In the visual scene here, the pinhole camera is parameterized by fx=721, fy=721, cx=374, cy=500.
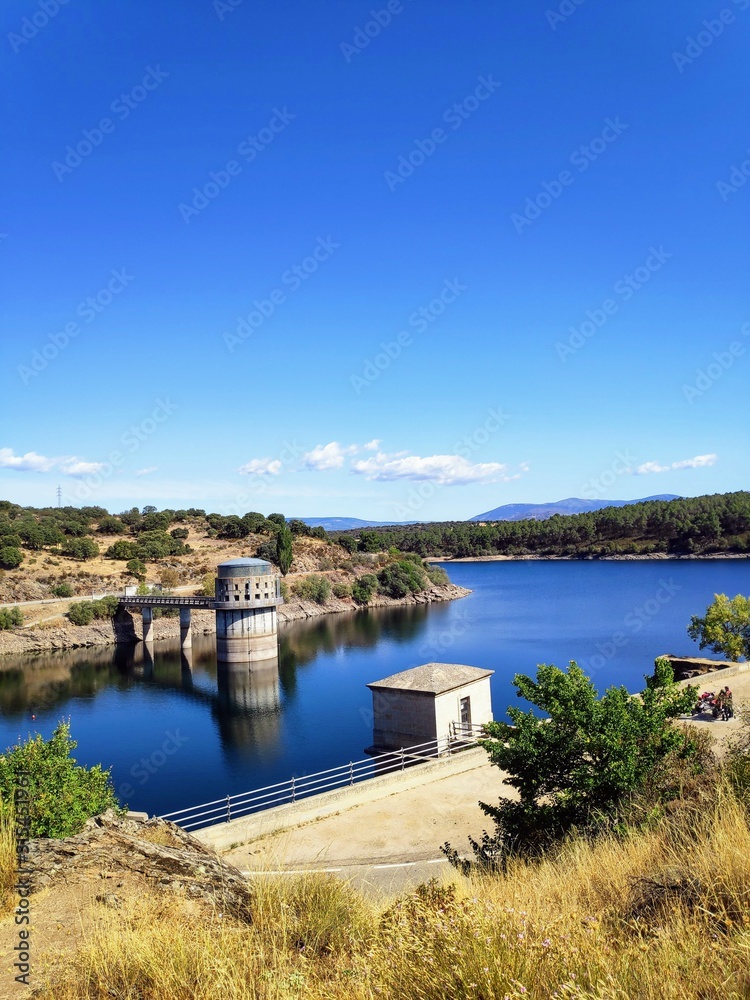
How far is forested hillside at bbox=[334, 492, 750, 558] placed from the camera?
153250 mm

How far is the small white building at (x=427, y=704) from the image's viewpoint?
2719cm

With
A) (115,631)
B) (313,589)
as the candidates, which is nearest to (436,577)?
(313,589)

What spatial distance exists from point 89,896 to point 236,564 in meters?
64.0

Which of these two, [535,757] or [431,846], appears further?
[431,846]

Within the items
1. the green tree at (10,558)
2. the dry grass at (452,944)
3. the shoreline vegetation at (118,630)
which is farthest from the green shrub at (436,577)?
the dry grass at (452,944)

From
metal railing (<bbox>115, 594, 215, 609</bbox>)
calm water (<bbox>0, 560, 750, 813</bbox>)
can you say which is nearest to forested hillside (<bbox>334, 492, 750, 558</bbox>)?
calm water (<bbox>0, 560, 750, 813</bbox>)

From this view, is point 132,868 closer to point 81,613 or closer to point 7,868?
point 7,868

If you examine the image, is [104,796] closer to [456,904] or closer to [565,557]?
[456,904]

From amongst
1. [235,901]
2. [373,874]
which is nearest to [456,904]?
[235,901]

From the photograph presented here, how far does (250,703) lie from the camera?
51.5 m

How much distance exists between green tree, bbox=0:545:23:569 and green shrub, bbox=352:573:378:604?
43.7 metres

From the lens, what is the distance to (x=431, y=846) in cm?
1656

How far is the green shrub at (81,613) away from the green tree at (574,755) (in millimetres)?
73082

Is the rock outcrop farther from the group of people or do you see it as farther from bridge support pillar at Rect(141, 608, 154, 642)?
bridge support pillar at Rect(141, 608, 154, 642)
